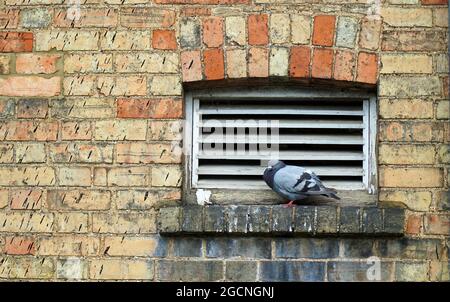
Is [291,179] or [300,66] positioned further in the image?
[300,66]

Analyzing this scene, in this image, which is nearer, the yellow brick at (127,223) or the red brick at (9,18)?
the yellow brick at (127,223)

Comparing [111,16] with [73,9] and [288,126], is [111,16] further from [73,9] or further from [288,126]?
[288,126]

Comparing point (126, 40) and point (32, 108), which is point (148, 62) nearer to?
point (126, 40)

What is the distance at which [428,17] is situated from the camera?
5.00m

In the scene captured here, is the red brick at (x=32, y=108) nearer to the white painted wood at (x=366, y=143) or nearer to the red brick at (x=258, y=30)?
the red brick at (x=258, y=30)

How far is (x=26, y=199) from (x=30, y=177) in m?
0.13

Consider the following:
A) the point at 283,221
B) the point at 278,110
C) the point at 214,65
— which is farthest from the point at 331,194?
the point at 214,65

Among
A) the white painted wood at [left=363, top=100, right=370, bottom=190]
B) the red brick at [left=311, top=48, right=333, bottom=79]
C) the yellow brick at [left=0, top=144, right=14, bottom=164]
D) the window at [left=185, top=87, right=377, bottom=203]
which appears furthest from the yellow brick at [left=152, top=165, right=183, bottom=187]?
the white painted wood at [left=363, top=100, right=370, bottom=190]

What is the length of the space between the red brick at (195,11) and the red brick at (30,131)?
1026 mm

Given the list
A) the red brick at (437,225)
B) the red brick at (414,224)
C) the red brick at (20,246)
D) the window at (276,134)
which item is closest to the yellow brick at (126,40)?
the window at (276,134)

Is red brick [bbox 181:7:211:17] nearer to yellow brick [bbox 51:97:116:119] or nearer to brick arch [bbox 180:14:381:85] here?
brick arch [bbox 180:14:381:85]

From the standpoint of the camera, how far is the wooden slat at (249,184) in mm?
5062

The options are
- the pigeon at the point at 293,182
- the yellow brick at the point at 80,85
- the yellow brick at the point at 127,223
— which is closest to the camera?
the pigeon at the point at 293,182

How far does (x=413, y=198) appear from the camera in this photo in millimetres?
4906
